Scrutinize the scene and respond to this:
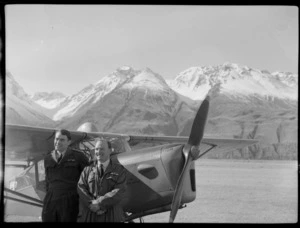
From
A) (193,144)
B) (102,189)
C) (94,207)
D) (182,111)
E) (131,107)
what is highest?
(193,144)

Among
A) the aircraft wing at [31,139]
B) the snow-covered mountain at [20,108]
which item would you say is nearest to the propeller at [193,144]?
the aircraft wing at [31,139]

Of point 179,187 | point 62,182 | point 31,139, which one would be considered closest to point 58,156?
point 62,182

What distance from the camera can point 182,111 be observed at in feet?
496

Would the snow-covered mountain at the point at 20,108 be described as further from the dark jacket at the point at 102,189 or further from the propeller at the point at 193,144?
the dark jacket at the point at 102,189

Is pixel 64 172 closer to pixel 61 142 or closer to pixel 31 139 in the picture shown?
pixel 61 142

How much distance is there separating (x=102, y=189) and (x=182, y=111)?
484 ft

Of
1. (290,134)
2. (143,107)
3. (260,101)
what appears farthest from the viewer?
(260,101)

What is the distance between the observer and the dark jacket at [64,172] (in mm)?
4523

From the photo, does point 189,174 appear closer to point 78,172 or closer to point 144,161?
point 144,161

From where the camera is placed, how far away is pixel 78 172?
4609mm

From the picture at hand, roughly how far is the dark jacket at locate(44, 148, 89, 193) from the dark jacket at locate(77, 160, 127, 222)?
0.19 metres

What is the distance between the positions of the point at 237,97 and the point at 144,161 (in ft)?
602

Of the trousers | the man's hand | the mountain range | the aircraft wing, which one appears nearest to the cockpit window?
the aircraft wing

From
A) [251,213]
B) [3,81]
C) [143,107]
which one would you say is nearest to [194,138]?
[3,81]
